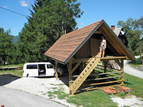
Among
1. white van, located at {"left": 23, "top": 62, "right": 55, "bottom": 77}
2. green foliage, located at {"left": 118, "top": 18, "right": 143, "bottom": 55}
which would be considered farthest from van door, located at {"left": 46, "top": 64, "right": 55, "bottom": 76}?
A: green foliage, located at {"left": 118, "top": 18, "right": 143, "bottom": 55}

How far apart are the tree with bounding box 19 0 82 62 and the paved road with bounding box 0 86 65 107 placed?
1496 cm

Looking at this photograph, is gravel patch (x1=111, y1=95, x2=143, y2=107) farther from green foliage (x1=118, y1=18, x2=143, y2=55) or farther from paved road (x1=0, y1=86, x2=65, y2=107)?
green foliage (x1=118, y1=18, x2=143, y2=55)

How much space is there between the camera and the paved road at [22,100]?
9.73 m

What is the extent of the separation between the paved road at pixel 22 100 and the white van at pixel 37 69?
19.8 ft

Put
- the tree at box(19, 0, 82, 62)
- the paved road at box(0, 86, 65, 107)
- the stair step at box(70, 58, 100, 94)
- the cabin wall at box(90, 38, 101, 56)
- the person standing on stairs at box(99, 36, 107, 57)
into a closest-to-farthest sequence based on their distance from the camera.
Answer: the paved road at box(0, 86, 65, 107), the stair step at box(70, 58, 100, 94), the person standing on stairs at box(99, 36, 107, 57), the cabin wall at box(90, 38, 101, 56), the tree at box(19, 0, 82, 62)

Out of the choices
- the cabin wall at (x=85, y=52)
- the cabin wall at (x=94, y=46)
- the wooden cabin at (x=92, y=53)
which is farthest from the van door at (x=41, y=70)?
the cabin wall at (x=94, y=46)

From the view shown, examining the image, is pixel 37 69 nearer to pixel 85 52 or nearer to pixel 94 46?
pixel 85 52

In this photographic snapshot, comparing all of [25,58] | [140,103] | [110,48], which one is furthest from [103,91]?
[25,58]

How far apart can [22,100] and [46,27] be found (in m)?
17.8

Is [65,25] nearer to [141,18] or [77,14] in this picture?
[77,14]

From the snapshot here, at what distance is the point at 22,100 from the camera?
10.5 m

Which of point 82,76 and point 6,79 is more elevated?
point 82,76

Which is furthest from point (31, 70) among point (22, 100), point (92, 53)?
point (22, 100)

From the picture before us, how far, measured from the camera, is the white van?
59.1ft
